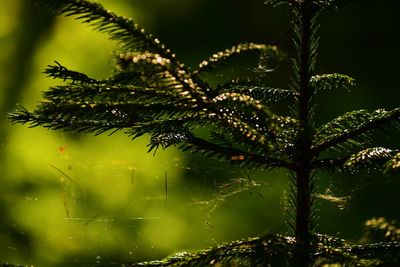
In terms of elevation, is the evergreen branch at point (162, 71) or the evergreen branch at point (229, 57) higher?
the evergreen branch at point (229, 57)

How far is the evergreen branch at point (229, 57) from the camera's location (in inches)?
36.8

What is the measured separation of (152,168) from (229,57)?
240 cm

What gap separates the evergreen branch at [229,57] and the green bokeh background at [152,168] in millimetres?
998

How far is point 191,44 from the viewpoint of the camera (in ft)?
14.2

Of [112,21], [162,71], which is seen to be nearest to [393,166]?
[162,71]

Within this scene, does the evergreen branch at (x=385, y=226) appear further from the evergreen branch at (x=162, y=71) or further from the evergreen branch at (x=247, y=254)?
the evergreen branch at (x=162, y=71)

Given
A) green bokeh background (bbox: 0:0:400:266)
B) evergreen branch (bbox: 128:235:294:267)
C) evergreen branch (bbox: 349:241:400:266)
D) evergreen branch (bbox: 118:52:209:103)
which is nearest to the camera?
evergreen branch (bbox: 118:52:209:103)

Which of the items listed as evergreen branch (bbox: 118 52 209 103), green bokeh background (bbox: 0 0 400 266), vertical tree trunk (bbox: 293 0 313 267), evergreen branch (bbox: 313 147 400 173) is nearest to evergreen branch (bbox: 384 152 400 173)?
evergreen branch (bbox: 313 147 400 173)

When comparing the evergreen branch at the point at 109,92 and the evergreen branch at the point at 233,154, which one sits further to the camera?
the evergreen branch at the point at 233,154

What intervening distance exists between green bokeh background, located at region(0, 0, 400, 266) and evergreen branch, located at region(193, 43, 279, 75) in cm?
100

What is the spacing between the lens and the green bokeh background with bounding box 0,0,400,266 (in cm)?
270

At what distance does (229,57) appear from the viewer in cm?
96

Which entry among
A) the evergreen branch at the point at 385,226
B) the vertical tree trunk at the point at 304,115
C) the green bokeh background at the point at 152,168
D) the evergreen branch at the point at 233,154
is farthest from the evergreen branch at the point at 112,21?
the green bokeh background at the point at 152,168

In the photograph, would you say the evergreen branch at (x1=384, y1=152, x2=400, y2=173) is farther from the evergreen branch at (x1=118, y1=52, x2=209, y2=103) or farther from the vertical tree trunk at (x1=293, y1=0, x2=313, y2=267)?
the evergreen branch at (x1=118, y1=52, x2=209, y2=103)
